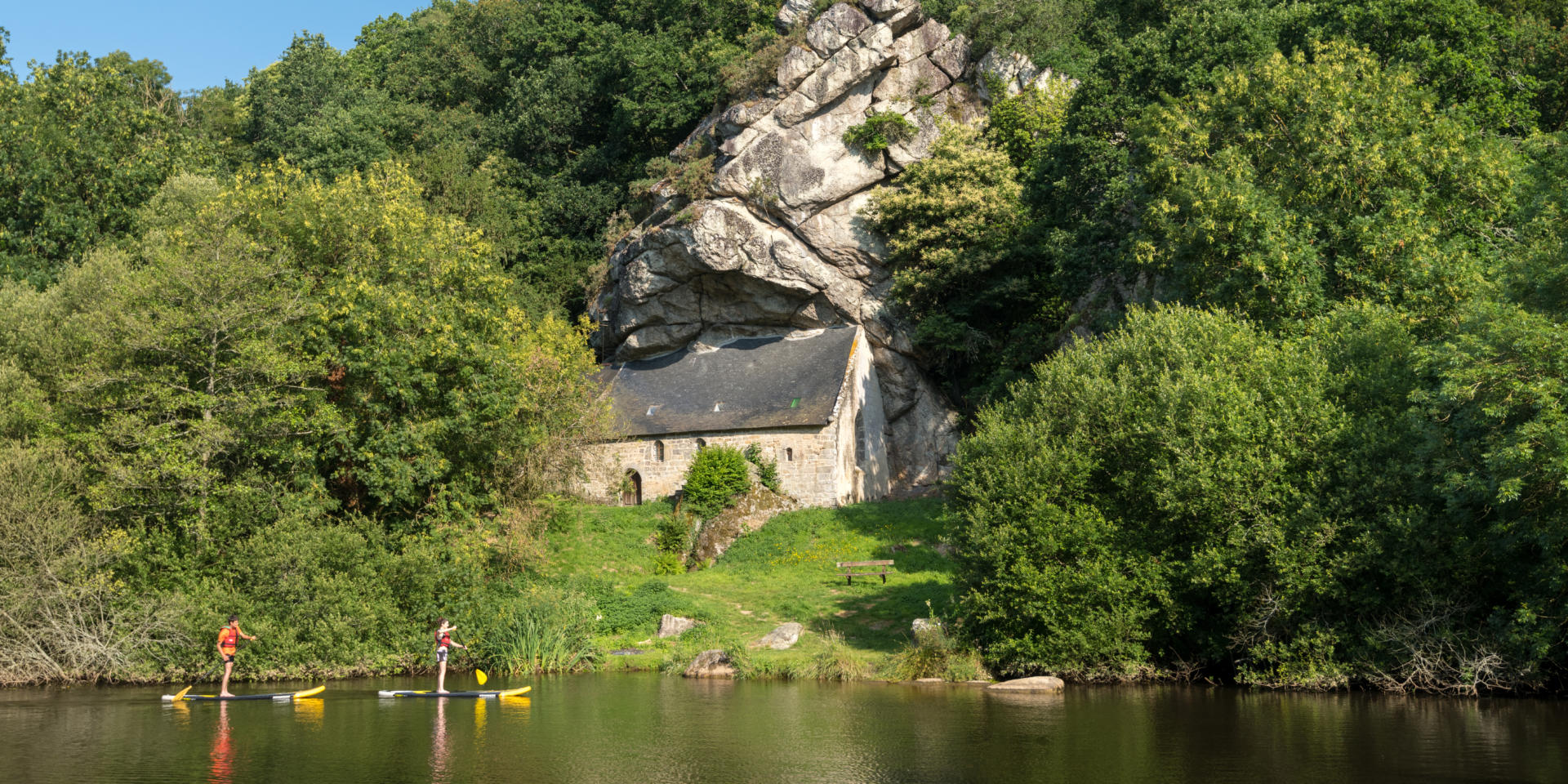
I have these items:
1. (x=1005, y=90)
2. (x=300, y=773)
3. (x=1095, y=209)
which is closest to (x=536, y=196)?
(x=1005, y=90)

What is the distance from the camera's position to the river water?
47.6ft

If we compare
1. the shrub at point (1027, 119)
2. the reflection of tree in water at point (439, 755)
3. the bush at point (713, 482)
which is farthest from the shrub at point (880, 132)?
the reflection of tree in water at point (439, 755)

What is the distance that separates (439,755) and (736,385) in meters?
33.5

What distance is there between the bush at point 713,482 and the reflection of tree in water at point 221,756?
24.3 meters

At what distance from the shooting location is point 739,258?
167 feet

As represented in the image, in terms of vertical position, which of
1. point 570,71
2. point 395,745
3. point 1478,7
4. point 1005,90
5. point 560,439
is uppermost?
point 570,71

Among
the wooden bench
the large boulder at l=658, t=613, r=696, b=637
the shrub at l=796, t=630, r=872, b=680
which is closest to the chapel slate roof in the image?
the wooden bench

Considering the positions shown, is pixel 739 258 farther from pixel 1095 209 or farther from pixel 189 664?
pixel 189 664

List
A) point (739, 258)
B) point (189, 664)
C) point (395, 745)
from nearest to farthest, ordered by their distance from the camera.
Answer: point (395, 745) → point (189, 664) → point (739, 258)

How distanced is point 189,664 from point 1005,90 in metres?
41.9

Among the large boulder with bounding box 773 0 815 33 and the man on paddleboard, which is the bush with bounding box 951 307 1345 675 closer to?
the man on paddleboard

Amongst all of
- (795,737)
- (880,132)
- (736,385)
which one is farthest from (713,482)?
(795,737)

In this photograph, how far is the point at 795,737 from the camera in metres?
17.4

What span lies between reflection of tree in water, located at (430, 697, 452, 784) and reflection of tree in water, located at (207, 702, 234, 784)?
8.30 ft
